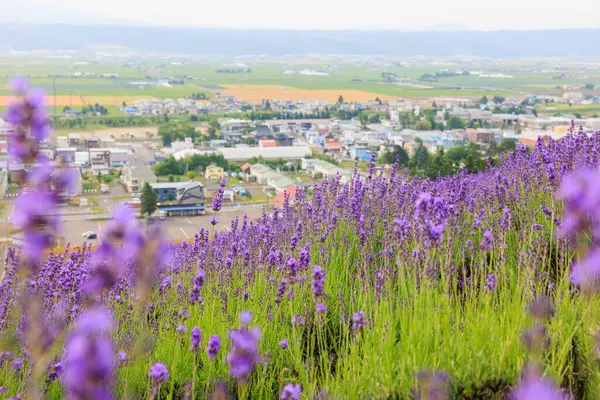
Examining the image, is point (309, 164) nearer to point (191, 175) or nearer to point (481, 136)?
point (191, 175)

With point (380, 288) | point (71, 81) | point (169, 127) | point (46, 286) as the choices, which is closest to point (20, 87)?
point (380, 288)

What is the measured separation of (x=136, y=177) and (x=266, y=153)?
37.8 feet

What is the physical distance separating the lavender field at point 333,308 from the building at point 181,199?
21988 millimetres

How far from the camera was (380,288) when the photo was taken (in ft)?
6.09

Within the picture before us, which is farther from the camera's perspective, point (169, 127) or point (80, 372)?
point (169, 127)

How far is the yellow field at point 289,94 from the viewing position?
74062 mm

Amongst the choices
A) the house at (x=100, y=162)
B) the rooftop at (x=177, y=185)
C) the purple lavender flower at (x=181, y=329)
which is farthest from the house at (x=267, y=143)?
the purple lavender flower at (x=181, y=329)

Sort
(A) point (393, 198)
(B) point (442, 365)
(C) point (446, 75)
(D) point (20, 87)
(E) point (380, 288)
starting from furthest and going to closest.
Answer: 1. (C) point (446, 75)
2. (A) point (393, 198)
3. (E) point (380, 288)
4. (B) point (442, 365)
5. (D) point (20, 87)

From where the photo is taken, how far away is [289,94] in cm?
7800

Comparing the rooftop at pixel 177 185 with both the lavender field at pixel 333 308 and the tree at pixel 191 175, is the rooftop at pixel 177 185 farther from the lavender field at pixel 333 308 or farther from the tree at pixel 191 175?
the lavender field at pixel 333 308

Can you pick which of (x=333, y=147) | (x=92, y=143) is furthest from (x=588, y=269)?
(x=92, y=143)

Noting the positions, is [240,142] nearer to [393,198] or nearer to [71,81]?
[393,198]

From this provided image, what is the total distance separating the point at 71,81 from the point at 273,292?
8828 centimetres

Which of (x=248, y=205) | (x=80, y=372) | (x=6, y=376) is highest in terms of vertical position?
(x=80, y=372)
